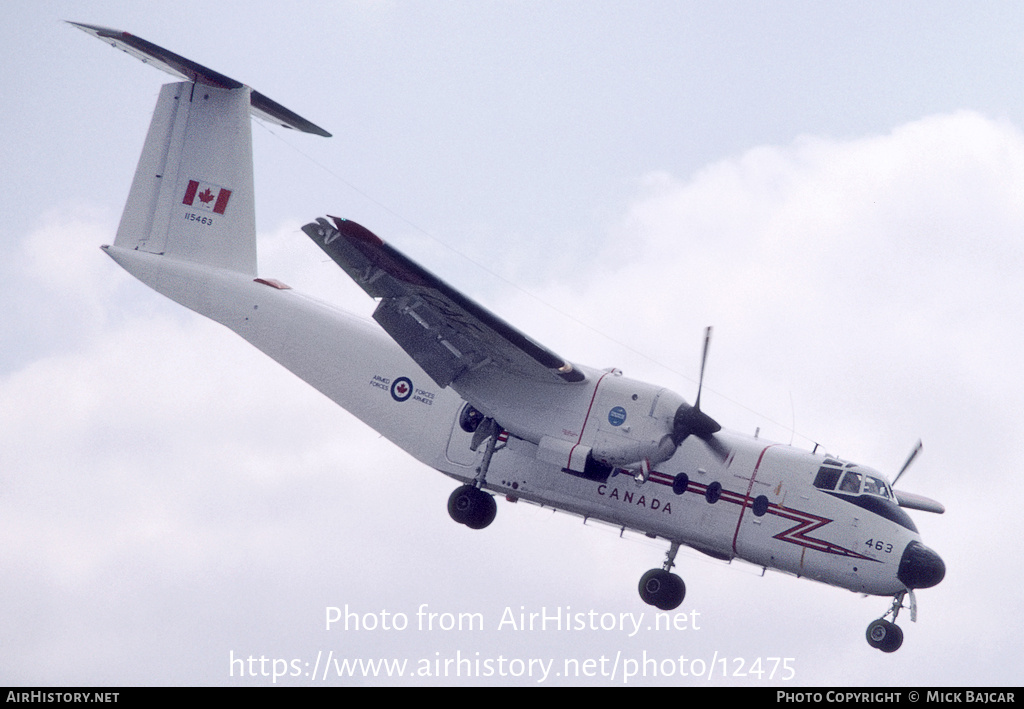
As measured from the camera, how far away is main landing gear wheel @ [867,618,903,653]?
1780 centimetres

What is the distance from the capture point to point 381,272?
17.2 m

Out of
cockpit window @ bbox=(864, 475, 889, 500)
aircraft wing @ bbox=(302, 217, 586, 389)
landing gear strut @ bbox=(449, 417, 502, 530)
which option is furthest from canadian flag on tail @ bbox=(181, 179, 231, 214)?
cockpit window @ bbox=(864, 475, 889, 500)

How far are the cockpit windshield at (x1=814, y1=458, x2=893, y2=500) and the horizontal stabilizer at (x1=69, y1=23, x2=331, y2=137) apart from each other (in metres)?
10.9

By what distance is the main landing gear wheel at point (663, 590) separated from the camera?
758 inches

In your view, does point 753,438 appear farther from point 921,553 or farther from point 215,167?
point 215,167

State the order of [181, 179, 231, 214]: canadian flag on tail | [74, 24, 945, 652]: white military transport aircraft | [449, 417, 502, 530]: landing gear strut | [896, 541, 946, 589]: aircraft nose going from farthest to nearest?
1. [181, 179, 231, 214]: canadian flag on tail
2. [449, 417, 502, 530]: landing gear strut
3. [74, 24, 945, 652]: white military transport aircraft
4. [896, 541, 946, 589]: aircraft nose

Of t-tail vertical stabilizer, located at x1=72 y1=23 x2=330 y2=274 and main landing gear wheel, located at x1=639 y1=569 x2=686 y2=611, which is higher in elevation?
t-tail vertical stabilizer, located at x1=72 y1=23 x2=330 y2=274

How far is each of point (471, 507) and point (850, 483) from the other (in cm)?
571

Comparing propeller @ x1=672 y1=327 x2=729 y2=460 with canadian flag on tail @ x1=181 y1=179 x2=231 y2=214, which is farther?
canadian flag on tail @ x1=181 y1=179 x2=231 y2=214

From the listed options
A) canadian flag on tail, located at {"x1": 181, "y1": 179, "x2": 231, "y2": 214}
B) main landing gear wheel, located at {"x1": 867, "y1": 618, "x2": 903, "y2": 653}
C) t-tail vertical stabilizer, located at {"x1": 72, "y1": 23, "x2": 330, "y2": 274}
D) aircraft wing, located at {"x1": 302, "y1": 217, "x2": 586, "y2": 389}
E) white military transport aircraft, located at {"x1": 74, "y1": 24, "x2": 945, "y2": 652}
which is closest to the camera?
aircraft wing, located at {"x1": 302, "y1": 217, "x2": 586, "y2": 389}

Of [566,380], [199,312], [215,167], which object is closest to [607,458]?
[566,380]

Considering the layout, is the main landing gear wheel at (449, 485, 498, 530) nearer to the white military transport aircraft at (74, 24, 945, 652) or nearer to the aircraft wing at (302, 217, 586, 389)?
the white military transport aircraft at (74, 24, 945, 652)

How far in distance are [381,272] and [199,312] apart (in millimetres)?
5725

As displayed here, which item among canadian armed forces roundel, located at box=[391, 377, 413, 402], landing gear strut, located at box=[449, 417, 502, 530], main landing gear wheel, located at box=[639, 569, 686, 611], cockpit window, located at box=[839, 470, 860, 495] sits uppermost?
cockpit window, located at box=[839, 470, 860, 495]
